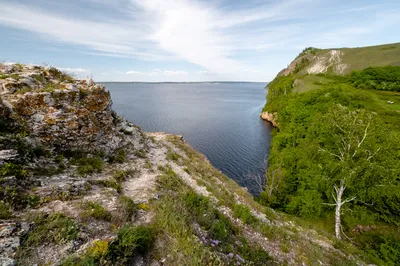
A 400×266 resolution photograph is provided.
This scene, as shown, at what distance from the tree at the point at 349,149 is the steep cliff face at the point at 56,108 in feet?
62.3

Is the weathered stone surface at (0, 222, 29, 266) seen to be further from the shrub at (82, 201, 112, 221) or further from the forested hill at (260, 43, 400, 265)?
the forested hill at (260, 43, 400, 265)

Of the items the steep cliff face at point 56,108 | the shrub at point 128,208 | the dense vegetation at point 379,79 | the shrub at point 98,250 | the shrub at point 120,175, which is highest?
the dense vegetation at point 379,79

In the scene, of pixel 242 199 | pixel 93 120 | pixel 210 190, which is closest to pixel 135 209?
pixel 210 190

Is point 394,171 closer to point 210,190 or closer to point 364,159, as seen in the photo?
point 364,159

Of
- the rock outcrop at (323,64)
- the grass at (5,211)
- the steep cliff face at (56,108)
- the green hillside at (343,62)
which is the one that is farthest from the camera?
the rock outcrop at (323,64)

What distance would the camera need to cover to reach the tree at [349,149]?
578 inches

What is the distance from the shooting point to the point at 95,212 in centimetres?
679

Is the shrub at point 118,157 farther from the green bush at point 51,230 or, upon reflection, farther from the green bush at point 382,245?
the green bush at point 382,245

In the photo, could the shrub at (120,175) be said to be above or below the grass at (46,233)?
below

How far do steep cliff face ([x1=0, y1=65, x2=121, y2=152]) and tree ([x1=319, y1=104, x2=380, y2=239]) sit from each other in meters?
19.0

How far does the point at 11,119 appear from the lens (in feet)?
36.5

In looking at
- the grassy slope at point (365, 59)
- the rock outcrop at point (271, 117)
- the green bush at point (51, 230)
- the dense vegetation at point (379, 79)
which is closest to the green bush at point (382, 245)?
the green bush at point (51, 230)

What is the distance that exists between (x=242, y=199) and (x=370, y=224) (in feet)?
46.8

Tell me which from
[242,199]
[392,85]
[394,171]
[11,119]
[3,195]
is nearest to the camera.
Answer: [3,195]
